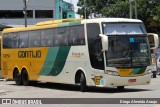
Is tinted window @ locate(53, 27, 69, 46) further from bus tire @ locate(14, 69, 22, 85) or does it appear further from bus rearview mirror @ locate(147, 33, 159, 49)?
bus tire @ locate(14, 69, 22, 85)

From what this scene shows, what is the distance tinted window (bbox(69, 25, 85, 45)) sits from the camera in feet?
70.7

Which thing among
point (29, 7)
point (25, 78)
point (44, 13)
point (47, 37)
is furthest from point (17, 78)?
point (29, 7)

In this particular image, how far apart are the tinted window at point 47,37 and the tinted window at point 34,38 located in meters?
0.46

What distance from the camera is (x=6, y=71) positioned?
29453 mm

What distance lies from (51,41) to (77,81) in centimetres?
307

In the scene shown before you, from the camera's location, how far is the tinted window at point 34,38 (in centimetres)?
2547

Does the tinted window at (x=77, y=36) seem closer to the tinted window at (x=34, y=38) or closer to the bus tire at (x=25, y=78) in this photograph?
the tinted window at (x=34, y=38)

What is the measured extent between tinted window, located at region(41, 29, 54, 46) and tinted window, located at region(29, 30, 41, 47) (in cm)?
46

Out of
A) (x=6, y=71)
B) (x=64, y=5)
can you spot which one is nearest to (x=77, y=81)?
(x=6, y=71)

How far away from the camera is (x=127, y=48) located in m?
20.4

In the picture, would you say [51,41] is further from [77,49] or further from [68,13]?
[68,13]

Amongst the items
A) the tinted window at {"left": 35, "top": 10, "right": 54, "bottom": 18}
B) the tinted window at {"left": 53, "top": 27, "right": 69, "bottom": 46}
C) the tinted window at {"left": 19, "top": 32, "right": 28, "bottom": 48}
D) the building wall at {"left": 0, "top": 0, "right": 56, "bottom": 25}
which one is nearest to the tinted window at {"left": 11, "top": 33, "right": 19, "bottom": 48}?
the tinted window at {"left": 19, "top": 32, "right": 28, "bottom": 48}

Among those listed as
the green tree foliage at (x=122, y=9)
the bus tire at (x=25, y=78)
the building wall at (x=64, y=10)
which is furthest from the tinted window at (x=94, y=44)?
the building wall at (x=64, y=10)

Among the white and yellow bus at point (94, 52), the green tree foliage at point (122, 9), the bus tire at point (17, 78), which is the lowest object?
the bus tire at point (17, 78)
